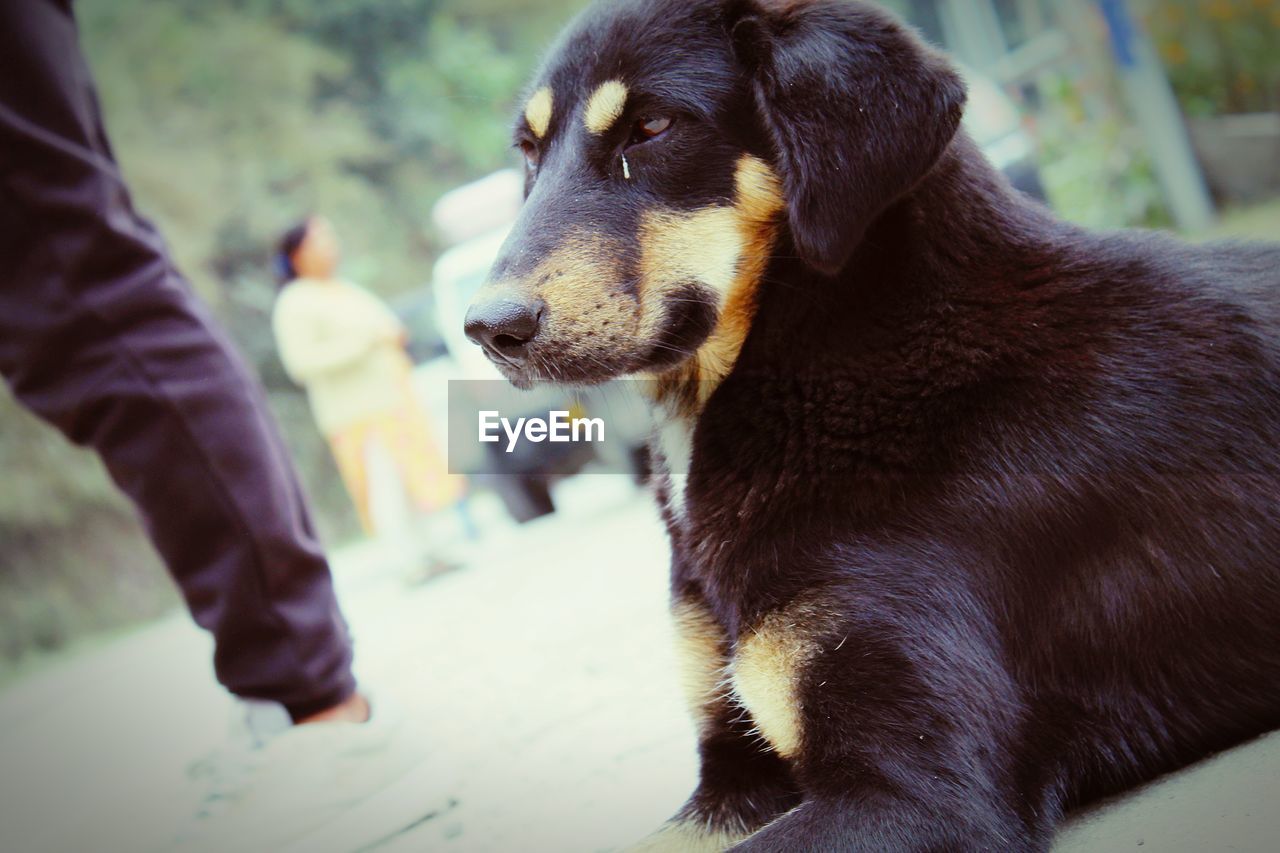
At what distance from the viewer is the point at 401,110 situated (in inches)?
640

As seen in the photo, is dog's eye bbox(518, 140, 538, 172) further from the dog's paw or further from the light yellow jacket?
the light yellow jacket

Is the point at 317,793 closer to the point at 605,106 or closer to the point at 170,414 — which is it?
the point at 170,414

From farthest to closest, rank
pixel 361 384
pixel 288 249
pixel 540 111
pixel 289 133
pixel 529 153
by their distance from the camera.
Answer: pixel 289 133, pixel 288 249, pixel 361 384, pixel 529 153, pixel 540 111

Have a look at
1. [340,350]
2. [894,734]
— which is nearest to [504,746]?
[894,734]

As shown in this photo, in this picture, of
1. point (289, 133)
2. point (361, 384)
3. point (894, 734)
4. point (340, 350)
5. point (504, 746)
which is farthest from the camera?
point (289, 133)

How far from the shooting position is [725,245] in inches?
71.8

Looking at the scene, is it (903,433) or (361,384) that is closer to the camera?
(903,433)

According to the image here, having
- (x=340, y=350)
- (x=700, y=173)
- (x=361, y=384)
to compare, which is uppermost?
(x=700, y=173)

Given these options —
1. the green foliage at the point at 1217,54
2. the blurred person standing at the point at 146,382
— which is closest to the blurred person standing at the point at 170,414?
the blurred person standing at the point at 146,382

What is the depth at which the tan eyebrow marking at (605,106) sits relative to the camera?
73.1 inches

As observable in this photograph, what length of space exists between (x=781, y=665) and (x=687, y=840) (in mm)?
408

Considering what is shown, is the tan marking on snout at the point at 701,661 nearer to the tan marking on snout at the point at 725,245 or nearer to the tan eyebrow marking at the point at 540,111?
the tan marking on snout at the point at 725,245

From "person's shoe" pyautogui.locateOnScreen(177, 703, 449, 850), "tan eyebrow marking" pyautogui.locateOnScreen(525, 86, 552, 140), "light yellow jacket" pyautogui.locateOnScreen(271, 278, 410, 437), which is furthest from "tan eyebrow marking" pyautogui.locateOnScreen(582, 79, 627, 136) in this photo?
"light yellow jacket" pyautogui.locateOnScreen(271, 278, 410, 437)

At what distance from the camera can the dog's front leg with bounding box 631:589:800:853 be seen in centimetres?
174
